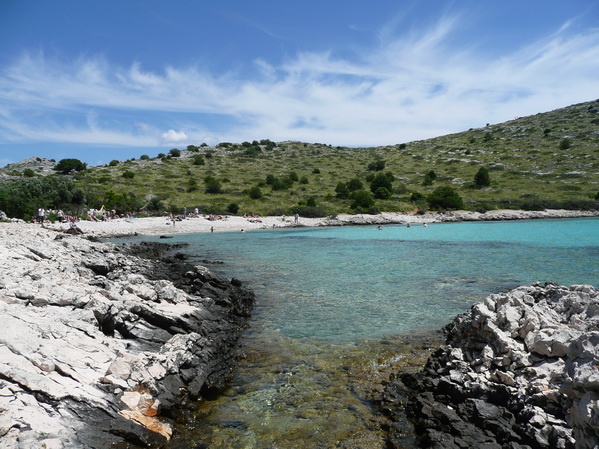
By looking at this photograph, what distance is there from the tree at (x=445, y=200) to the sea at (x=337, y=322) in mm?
39496

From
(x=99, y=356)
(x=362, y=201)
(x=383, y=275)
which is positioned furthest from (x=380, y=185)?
(x=99, y=356)

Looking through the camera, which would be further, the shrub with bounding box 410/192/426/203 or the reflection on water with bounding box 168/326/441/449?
the shrub with bounding box 410/192/426/203

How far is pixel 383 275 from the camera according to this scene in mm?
21547

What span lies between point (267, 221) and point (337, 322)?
49068 mm

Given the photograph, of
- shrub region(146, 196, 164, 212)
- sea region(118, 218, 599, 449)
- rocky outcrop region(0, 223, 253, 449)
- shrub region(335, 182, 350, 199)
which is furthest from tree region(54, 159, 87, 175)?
rocky outcrop region(0, 223, 253, 449)

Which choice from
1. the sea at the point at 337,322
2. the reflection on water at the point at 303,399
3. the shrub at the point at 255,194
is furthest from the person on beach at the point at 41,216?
the reflection on water at the point at 303,399

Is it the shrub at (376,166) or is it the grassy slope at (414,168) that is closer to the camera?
the grassy slope at (414,168)

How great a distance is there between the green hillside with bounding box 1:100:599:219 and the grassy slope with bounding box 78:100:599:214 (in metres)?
0.24

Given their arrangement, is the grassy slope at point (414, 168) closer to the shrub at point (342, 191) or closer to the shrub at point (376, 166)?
the shrub at point (376, 166)

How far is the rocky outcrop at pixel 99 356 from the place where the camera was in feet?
18.4

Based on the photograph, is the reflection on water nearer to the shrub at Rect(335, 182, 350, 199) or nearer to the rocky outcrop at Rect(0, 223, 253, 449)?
the rocky outcrop at Rect(0, 223, 253, 449)

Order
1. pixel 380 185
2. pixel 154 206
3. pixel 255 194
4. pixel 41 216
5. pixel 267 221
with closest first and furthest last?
pixel 41 216
pixel 267 221
pixel 154 206
pixel 255 194
pixel 380 185

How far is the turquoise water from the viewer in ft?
44.0

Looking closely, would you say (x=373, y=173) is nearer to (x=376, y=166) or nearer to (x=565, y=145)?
(x=376, y=166)
